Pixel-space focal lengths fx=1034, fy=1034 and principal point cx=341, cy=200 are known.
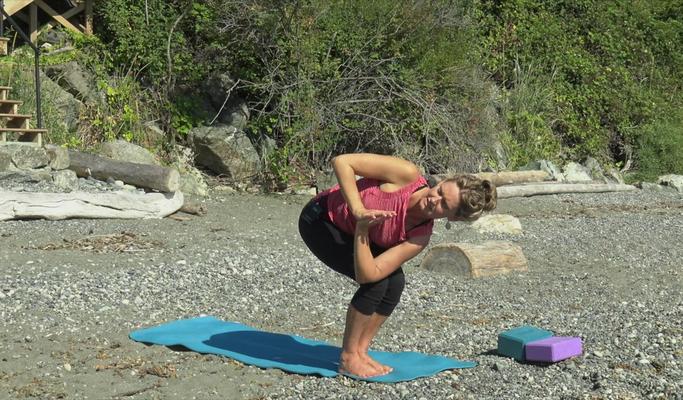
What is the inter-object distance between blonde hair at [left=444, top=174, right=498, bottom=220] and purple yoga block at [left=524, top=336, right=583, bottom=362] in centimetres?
104

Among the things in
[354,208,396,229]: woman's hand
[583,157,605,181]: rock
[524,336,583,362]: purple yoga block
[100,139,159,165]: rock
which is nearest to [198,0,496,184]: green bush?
[100,139,159,165]: rock

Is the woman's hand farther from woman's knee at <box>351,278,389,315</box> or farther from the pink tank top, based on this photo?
woman's knee at <box>351,278,389,315</box>

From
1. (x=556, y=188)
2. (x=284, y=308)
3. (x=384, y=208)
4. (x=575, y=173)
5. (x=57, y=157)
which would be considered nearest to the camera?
(x=384, y=208)

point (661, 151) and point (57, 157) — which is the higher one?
point (57, 157)

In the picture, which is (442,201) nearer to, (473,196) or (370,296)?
(473,196)

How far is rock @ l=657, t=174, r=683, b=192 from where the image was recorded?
17.3 m

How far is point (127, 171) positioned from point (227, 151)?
2.33 meters

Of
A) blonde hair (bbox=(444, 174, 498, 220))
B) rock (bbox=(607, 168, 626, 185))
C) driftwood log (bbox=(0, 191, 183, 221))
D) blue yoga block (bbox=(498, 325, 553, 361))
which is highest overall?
blonde hair (bbox=(444, 174, 498, 220))

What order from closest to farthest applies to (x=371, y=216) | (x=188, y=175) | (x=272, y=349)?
(x=371, y=216), (x=272, y=349), (x=188, y=175)

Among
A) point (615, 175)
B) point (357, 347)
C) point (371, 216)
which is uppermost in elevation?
point (371, 216)

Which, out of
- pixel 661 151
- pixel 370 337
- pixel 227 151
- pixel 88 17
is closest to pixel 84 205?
pixel 227 151

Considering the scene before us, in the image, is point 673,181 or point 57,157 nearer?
point 57,157

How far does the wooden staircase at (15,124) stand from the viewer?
1227 centimetres

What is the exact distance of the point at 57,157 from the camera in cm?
1175
